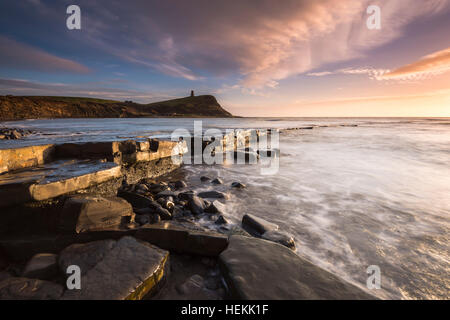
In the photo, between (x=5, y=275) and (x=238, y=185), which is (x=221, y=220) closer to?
(x=238, y=185)

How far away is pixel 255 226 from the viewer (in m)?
2.60

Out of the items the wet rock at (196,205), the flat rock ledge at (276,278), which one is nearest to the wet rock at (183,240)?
the flat rock ledge at (276,278)

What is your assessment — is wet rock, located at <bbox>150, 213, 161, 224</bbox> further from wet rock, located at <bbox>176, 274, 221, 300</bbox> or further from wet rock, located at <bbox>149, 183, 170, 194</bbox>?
wet rock, located at <bbox>149, 183, 170, 194</bbox>

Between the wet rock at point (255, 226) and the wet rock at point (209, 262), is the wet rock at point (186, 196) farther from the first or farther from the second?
the wet rock at point (209, 262)

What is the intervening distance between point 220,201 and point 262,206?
30.8 inches

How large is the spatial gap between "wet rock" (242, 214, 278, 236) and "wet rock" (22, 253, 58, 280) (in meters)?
2.03

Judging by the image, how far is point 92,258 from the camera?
1.65 m

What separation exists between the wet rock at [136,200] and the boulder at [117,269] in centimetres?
100

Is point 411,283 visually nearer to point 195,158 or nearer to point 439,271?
point 439,271

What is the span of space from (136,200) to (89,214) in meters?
0.89

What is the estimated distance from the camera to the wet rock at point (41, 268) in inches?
60.3

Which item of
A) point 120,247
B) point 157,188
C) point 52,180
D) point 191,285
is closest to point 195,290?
point 191,285

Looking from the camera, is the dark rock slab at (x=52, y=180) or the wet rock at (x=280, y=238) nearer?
the dark rock slab at (x=52, y=180)
